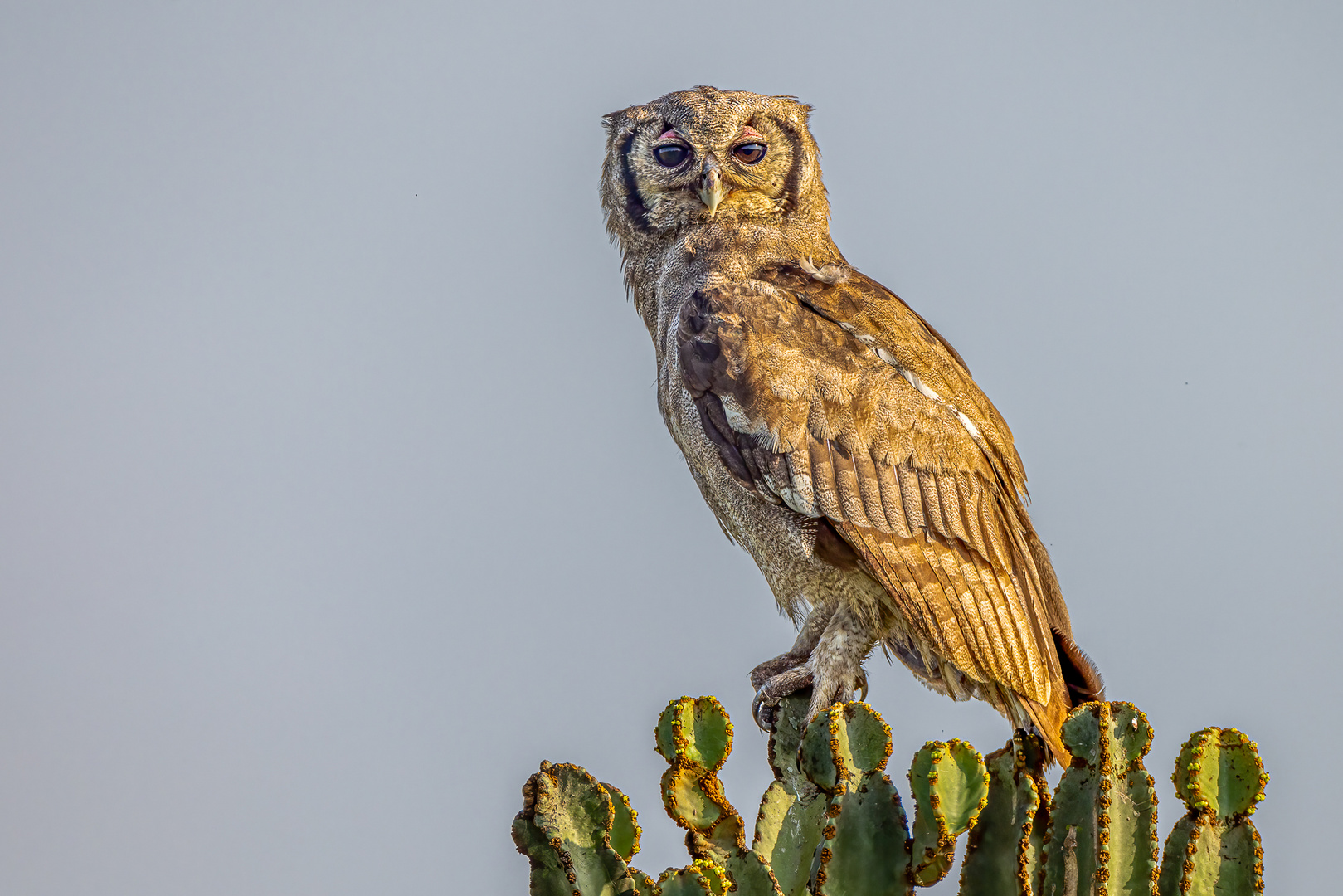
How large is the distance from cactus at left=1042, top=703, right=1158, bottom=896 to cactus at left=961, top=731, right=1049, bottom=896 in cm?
12

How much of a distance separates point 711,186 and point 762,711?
1.77m

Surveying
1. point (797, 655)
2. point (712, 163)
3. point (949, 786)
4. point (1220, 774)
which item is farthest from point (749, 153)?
point (1220, 774)

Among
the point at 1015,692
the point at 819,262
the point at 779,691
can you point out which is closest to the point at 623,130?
the point at 819,262

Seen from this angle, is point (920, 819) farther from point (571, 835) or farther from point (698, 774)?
point (571, 835)

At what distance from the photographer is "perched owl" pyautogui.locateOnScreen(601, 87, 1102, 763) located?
3803mm

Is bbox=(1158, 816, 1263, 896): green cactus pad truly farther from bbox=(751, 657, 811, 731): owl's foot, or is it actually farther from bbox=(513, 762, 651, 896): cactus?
bbox=(751, 657, 811, 731): owl's foot

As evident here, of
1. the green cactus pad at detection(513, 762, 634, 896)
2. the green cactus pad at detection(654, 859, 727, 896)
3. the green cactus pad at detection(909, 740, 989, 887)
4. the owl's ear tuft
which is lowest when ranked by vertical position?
the green cactus pad at detection(654, 859, 727, 896)

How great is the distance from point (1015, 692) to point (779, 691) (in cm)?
72

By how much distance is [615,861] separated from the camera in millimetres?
2672

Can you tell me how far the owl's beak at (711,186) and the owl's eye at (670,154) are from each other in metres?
0.11

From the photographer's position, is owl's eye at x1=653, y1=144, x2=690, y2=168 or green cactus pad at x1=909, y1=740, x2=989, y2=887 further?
owl's eye at x1=653, y1=144, x2=690, y2=168

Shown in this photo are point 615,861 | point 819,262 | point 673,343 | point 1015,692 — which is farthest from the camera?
point 819,262

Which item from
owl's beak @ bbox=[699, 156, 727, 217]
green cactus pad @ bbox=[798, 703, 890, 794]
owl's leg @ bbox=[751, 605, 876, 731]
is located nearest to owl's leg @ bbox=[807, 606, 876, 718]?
owl's leg @ bbox=[751, 605, 876, 731]

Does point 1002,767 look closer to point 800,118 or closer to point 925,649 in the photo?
point 925,649
